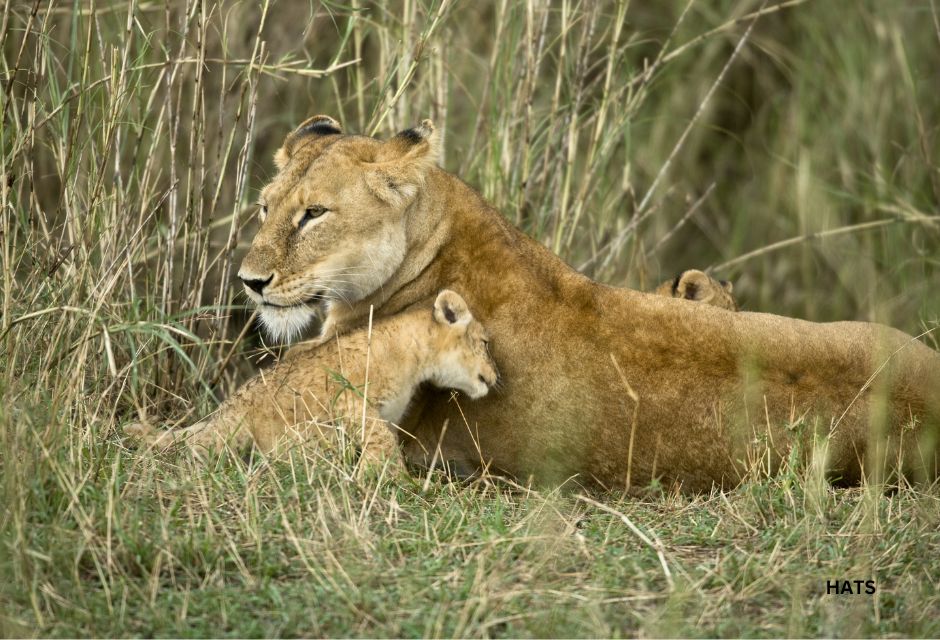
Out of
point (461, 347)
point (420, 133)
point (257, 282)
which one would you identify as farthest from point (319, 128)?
point (461, 347)

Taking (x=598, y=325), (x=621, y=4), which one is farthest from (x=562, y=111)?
(x=598, y=325)

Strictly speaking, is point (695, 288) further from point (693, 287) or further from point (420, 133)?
point (420, 133)

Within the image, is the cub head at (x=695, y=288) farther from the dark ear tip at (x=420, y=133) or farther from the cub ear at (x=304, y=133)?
the cub ear at (x=304, y=133)

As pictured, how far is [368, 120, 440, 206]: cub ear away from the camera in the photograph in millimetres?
5098

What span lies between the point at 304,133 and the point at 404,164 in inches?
26.5

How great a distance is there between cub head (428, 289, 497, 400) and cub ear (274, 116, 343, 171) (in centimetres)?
102

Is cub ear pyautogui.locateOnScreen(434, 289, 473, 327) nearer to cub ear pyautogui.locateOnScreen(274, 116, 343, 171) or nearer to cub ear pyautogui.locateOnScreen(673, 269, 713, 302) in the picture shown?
cub ear pyautogui.locateOnScreen(274, 116, 343, 171)

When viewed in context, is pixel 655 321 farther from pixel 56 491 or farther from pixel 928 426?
pixel 56 491

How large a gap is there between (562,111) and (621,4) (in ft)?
2.97

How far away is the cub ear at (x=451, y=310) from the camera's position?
484 centimetres

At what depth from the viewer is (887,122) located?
370 inches

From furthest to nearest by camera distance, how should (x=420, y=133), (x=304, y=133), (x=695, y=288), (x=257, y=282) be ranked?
(x=695, y=288) < (x=304, y=133) < (x=420, y=133) < (x=257, y=282)

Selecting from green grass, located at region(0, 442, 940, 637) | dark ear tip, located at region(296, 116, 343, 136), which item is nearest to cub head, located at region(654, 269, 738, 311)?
green grass, located at region(0, 442, 940, 637)

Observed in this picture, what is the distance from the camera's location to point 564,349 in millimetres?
4855
